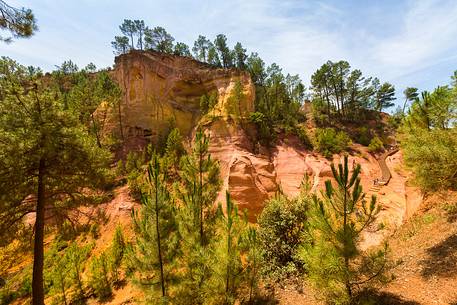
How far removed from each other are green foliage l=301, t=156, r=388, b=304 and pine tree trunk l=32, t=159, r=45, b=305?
37.6ft

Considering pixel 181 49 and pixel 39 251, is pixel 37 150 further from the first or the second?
pixel 181 49

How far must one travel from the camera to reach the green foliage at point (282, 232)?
617 inches

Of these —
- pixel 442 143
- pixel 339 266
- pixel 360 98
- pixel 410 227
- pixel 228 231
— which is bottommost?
pixel 410 227

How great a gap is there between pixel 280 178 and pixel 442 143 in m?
17.9

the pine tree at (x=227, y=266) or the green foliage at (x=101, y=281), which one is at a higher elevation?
the pine tree at (x=227, y=266)

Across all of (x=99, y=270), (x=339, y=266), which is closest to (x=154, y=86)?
(x=99, y=270)

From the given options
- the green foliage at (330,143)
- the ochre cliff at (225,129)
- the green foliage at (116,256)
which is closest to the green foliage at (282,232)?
the ochre cliff at (225,129)

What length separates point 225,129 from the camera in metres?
33.9

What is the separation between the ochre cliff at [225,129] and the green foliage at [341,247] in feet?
53.5

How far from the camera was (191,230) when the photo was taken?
41.1ft

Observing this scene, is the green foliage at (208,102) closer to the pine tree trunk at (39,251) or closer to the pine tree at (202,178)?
the pine tree at (202,178)

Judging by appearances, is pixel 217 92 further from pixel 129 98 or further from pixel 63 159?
pixel 63 159

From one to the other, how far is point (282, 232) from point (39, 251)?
13.1m

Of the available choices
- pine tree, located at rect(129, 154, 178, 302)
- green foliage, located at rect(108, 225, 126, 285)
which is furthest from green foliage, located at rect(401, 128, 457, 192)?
green foliage, located at rect(108, 225, 126, 285)
